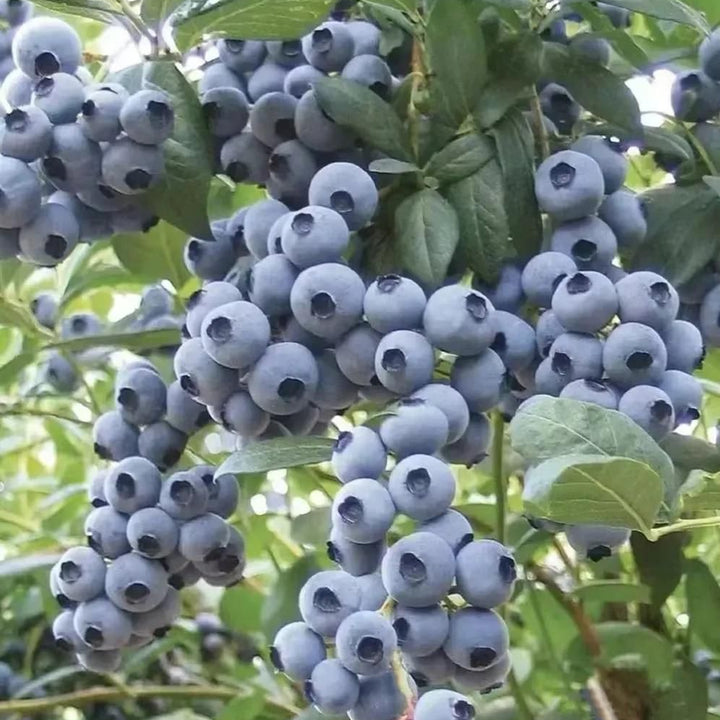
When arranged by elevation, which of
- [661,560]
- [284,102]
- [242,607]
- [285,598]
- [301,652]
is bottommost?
[242,607]

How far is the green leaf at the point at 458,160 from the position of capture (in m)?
0.56

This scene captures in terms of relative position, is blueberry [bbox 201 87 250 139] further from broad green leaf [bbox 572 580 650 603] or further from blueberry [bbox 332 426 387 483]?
broad green leaf [bbox 572 580 650 603]

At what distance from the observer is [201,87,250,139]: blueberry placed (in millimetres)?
590

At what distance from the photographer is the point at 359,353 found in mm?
494

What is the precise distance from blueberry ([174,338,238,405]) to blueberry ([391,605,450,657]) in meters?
0.13

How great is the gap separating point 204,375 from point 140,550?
11 centimetres

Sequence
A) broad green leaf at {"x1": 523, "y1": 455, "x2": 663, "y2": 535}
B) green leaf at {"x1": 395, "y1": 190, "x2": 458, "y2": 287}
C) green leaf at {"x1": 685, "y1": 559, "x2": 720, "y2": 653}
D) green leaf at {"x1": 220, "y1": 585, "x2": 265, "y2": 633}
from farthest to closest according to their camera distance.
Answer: green leaf at {"x1": 220, "y1": 585, "x2": 265, "y2": 633}, green leaf at {"x1": 685, "y1": 559, "x2": 720, "y2": 653}, green leaf at {"x1": 395, "y1": 190, "x2": 458, "y2": 287}, broad green leaf at {"x1": 523, "y1": 455, "x2": 663, "y2": 535}

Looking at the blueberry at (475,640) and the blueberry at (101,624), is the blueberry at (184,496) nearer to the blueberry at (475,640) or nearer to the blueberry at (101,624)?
the blueberry at (101,624)

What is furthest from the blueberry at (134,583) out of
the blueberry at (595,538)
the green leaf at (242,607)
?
the green leaf at (242,607)

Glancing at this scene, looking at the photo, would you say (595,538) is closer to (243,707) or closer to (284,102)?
(284,102)

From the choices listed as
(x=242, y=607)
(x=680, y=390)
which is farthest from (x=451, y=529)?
(x=242, y=607)

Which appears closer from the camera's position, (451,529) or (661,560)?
(451,529)

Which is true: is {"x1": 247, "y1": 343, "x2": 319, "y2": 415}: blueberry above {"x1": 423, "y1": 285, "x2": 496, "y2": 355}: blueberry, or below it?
below

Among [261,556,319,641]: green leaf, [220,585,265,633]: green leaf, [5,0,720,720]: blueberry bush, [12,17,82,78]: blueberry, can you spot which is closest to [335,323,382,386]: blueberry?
[5,0,720,720]: blueberry bush
